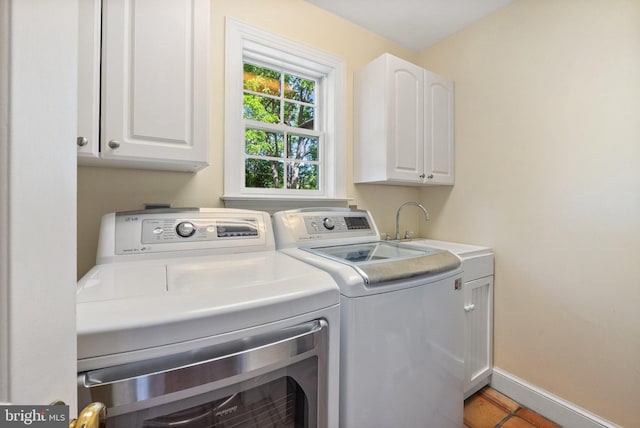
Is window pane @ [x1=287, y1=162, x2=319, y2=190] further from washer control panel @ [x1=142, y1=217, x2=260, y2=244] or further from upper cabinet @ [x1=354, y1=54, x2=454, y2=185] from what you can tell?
washer control panel @ [x1=142, y1=217, x2=260, y2=244]

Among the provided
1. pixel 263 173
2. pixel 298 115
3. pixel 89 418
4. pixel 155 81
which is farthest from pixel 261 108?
pixel 89 418

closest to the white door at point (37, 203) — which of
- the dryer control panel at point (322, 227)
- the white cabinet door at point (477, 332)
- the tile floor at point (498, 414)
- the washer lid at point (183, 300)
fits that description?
the washer lid at point (183, 300)

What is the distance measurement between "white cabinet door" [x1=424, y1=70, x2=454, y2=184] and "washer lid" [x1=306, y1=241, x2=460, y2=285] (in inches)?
34.6

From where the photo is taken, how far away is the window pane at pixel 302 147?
201 cm

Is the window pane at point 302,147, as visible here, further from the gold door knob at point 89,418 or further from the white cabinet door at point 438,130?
the gold door knob at point 89,418

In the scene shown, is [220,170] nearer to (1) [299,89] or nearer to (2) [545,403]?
(1) [299,89]

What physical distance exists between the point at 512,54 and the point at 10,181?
2.47m

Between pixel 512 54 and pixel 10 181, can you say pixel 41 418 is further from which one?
pixel 512 54

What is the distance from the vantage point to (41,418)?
1.07 feet

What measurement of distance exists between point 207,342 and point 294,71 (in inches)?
74.5

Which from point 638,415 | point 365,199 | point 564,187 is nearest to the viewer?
point 638,415

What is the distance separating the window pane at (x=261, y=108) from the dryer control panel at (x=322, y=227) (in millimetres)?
766

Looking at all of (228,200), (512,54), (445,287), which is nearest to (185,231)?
(228,200)

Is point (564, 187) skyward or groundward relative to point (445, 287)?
skyward
